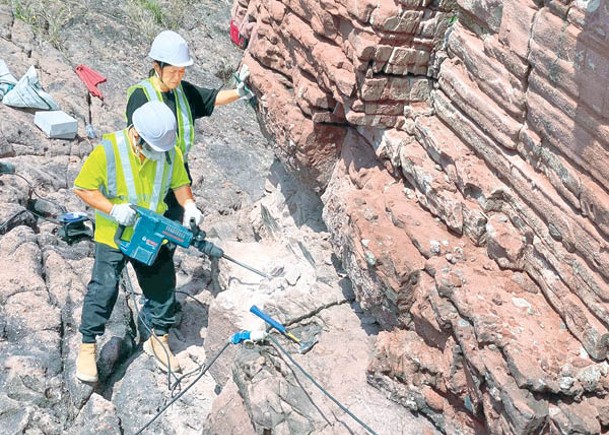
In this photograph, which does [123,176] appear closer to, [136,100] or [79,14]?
[136,100]

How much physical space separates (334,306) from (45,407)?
1.82 metres

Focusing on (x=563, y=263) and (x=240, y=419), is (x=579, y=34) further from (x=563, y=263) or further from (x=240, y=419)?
(x=240, y=419)

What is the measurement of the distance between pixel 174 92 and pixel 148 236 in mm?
1112

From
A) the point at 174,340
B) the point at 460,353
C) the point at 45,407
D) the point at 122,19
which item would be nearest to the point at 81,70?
the point at 122,19

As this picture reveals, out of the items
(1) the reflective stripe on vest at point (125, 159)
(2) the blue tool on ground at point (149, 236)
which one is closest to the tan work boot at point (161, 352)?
(2) the blue tool on ground at point (149, 236)

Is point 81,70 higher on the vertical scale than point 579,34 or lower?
lower


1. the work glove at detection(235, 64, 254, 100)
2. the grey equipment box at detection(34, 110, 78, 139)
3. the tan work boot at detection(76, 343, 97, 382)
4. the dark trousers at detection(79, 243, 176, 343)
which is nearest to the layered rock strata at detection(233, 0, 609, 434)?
the work glove at detection(235, 64, 254, 100)

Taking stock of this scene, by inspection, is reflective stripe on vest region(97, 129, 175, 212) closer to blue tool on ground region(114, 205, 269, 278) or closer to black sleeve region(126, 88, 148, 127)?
blue tool on ground region(114, 205, 269, 278)

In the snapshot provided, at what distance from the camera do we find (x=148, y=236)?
4523 mm

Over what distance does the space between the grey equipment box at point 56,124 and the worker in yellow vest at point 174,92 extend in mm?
2693

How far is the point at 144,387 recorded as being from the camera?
488 cm

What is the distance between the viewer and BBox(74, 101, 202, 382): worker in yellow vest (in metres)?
4.39

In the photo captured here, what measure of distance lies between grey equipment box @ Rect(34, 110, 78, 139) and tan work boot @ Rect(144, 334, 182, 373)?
3.26m

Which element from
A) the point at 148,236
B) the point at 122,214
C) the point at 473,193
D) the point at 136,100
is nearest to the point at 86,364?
the point at 148,236
